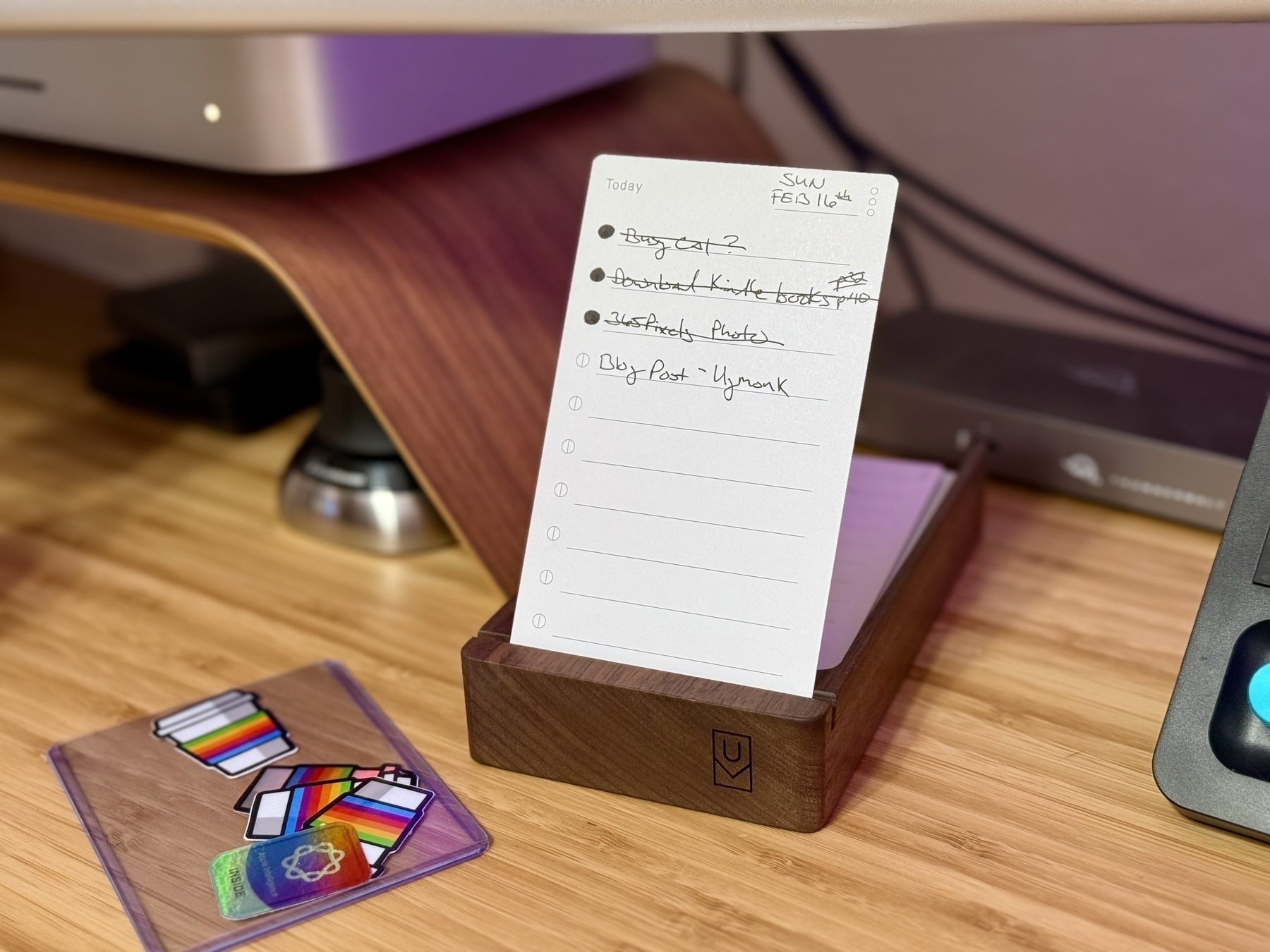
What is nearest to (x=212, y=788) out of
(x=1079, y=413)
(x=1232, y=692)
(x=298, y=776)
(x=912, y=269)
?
(x=298, y=776)

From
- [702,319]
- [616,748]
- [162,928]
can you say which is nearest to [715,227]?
[702,319]

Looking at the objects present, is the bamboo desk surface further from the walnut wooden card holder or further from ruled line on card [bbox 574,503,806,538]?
ruled line on card [bbox 574,503,806,538]

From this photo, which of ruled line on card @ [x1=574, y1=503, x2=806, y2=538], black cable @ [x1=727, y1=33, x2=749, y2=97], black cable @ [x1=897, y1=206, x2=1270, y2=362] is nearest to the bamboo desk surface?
ruled line on card @ [x1=574, y1=503, x2=806, y2=538]

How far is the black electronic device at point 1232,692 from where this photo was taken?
483mm

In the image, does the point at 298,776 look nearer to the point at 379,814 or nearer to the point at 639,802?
the point at 379,814

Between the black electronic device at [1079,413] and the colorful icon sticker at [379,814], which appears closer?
the colorful icon sticker at [379,814]

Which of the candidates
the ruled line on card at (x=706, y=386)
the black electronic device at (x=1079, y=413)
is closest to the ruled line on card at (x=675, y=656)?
the ruled line on card at (x=706, y=386)

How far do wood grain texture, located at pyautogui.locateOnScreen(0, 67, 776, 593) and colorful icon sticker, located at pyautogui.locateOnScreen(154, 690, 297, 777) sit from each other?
0.44 ft

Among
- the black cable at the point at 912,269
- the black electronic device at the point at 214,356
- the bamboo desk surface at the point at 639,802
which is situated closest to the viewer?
the bamboo desk surface at the point at 639,802

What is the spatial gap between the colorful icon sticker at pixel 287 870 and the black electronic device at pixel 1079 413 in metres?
0.45

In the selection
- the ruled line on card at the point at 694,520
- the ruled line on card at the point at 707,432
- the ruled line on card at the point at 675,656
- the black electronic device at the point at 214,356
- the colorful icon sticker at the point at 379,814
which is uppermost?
the ruled line on card at the point at 707,432

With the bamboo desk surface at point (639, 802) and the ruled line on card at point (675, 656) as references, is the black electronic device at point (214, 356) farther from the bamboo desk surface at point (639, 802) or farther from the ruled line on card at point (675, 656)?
the ruled line on card at point (675, 656)

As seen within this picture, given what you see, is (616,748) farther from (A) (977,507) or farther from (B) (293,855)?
(A) (977,507)

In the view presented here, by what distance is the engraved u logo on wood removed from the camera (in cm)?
49
